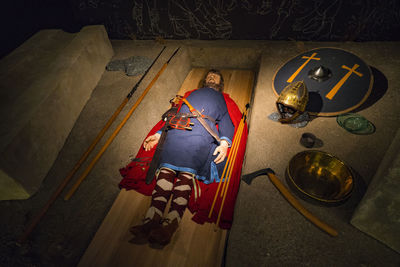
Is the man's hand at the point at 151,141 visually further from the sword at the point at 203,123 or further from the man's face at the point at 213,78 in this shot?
the man's face at the point at 213,78

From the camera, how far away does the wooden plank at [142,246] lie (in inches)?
73.1

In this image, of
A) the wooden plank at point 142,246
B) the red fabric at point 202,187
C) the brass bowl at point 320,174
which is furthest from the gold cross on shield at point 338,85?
the wooden plank at point 142,246

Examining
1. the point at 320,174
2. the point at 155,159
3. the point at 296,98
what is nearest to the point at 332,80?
the point at 296,98

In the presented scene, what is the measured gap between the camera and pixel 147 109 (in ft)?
10.0

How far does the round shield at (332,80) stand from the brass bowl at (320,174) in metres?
0.67

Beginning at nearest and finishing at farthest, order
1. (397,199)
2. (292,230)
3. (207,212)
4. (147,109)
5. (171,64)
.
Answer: (397,199) → (292,230) → (207,212) → (147,109) → (171,64)

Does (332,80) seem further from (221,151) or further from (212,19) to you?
(212,19)

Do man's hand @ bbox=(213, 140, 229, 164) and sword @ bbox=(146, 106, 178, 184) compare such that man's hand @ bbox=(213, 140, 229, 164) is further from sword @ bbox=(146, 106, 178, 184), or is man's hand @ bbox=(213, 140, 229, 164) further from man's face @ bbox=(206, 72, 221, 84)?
man's face @ bbox=(206, 72, 221, 84)

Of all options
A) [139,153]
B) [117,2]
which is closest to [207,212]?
[139,153]

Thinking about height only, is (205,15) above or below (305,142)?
above

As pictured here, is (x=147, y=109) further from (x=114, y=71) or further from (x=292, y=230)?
(x=292, y=230)

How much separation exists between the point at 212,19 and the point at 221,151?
281cm

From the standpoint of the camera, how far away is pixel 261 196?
1.86 m

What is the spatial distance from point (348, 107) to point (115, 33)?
15.5 feet
